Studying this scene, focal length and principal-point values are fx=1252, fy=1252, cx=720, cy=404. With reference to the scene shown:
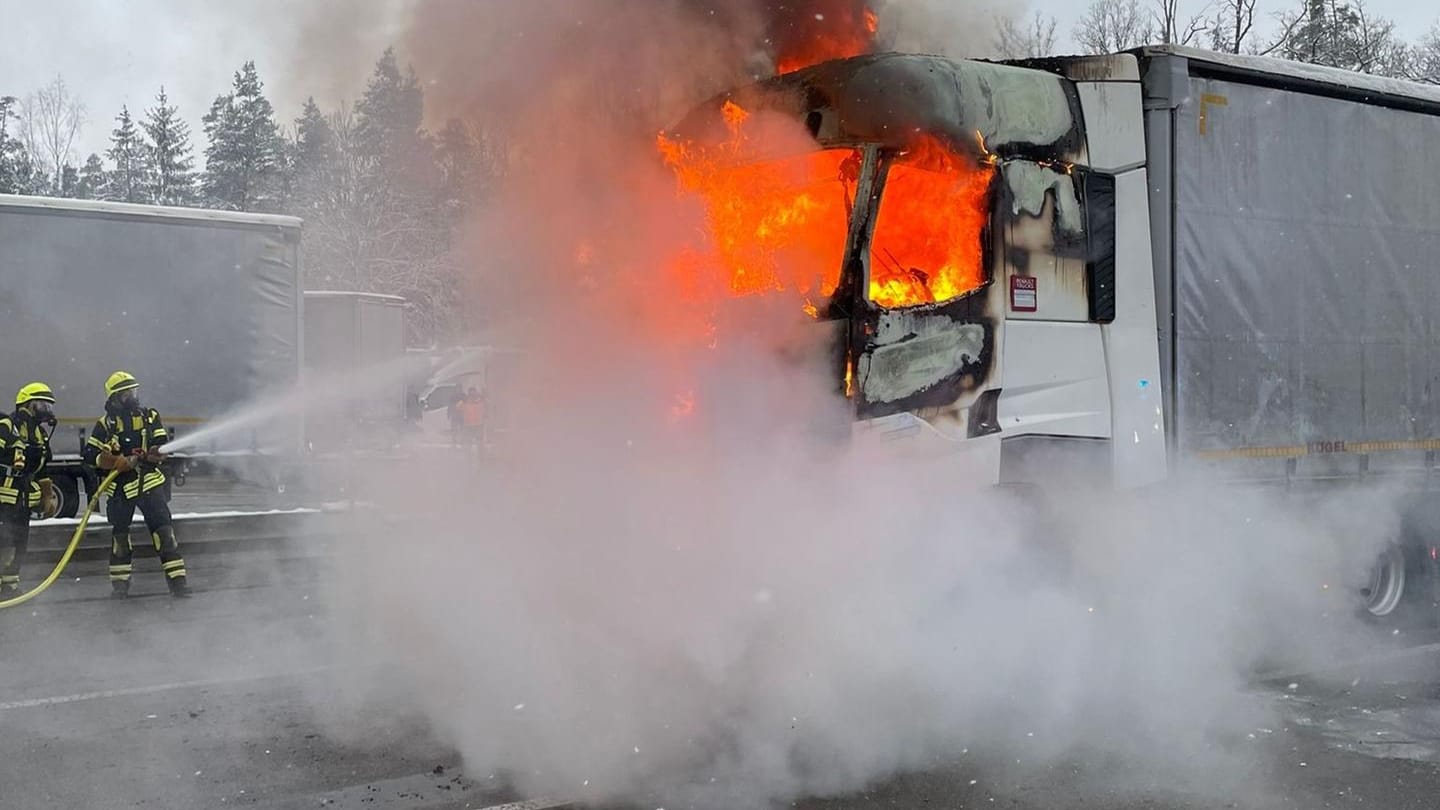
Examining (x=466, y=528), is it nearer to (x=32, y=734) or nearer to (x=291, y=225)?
(x=32, y=734)

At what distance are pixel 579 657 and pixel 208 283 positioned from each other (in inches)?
451

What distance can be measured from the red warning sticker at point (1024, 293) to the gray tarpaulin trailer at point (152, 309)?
11554mm

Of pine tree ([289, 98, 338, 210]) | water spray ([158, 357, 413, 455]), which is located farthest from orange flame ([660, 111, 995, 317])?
water spray ([158, 357, 413, 455])

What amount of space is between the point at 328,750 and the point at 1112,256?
15.1 feet

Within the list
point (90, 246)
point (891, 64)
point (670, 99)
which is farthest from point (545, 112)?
point (90, 246)

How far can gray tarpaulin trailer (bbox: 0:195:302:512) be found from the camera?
45.6ft

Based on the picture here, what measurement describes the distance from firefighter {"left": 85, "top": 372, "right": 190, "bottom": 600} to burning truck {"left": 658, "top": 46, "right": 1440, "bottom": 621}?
5224 millimetres

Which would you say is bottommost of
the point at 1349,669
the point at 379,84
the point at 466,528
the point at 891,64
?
the point at 1349,669

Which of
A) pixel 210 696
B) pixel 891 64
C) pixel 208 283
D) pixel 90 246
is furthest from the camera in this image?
pixel 208 283

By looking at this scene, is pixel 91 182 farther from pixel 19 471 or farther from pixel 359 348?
pixel 19 471

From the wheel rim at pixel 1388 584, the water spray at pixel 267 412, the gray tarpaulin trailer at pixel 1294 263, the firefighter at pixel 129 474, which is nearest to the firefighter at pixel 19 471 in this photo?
the firefighter at pixel 129 474

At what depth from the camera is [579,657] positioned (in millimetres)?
5570

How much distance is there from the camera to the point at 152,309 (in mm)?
14734

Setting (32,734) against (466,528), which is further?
(466,528)
